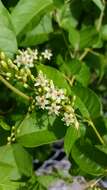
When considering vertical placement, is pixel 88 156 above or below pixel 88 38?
below

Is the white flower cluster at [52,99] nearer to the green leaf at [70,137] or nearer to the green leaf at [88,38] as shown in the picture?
the green leaf at [70,137]

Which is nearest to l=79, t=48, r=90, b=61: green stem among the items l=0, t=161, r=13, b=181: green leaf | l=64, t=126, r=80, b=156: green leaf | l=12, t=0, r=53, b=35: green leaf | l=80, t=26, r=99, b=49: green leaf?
l=80, t=26, r=99, b=49: green leaf

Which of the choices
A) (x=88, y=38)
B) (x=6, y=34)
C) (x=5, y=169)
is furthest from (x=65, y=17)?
(x=5, y=169)

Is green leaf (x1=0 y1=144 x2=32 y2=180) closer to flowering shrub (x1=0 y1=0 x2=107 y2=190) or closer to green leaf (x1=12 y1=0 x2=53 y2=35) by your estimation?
flowering shrub (x1=0 y1=0 x2=107 y2=190)

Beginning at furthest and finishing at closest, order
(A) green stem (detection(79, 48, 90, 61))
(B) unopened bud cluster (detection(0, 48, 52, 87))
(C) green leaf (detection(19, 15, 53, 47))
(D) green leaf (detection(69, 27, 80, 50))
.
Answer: (A) green stem (detection(79, 48, 90, 61)) → (D) green leaf (detection(69, 27, 80, 50)) → (C) green leaf (detection(19, 15, 53, 47)) → (B) unopened bud cluster (detection(0, 48, 52, 87))

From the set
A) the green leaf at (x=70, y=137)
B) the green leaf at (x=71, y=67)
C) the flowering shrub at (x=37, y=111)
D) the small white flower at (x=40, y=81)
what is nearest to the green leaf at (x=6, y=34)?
the flowering shrub at (x=37, y=111)

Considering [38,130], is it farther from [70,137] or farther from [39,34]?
[39,34]
